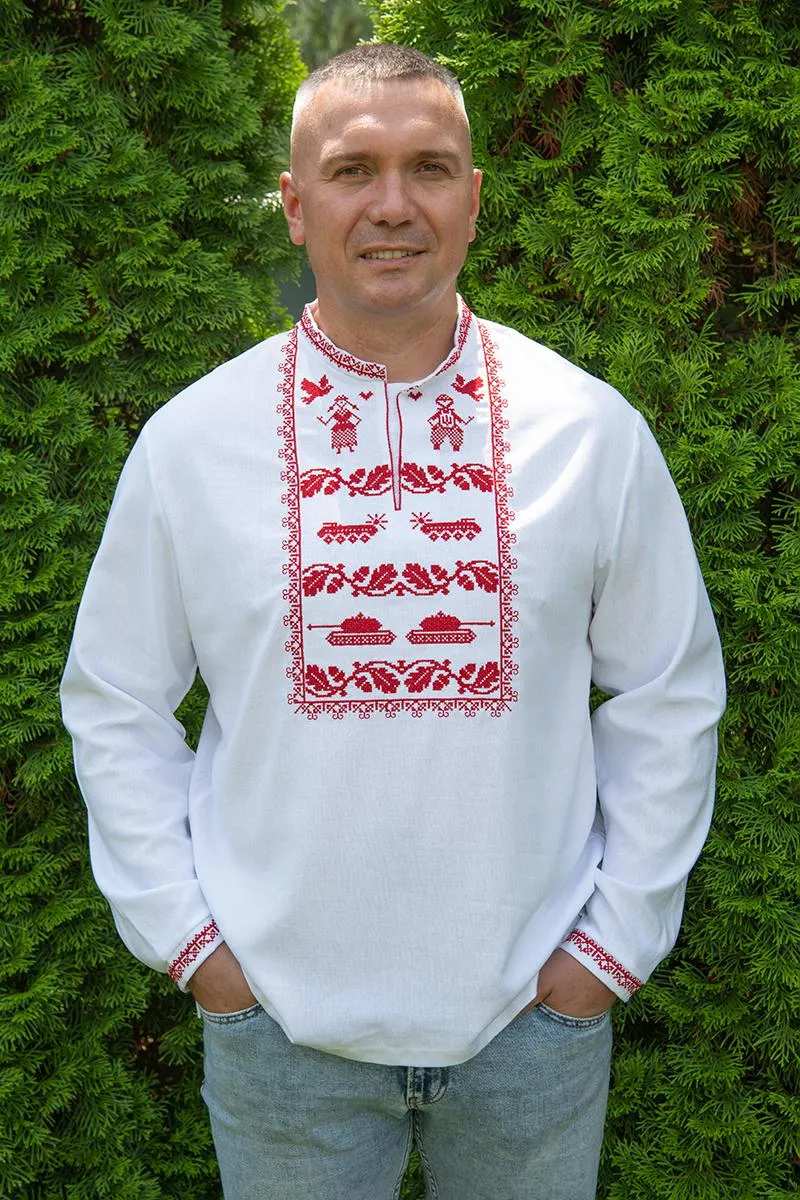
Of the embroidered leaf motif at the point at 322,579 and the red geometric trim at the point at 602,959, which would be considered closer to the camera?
the embroidered leaf motif at the point at 322,579

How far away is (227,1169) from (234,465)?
1.18m

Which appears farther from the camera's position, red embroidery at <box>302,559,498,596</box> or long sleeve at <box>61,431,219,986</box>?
long sleeve at <box>61,431,219,986</box>

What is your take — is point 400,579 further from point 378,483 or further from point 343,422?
point 343,422

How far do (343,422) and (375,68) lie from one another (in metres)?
0.55

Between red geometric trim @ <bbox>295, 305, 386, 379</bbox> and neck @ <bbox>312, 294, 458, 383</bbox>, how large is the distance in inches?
0.5

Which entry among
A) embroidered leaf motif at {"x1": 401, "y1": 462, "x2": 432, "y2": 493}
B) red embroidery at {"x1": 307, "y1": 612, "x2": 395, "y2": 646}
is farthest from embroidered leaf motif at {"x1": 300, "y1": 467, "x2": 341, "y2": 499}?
red embroidery at {"x1": 307, "y1": 612, "x2": 395, "y2": 646}

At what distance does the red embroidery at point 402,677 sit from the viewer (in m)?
2.00

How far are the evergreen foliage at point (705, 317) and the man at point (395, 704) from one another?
1.63 ft

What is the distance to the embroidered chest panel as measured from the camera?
6.57 feet

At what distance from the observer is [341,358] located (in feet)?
7.00

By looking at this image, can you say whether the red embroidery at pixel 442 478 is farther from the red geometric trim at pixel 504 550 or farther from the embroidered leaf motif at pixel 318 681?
the embroidered leaf motif at pixel 318 681

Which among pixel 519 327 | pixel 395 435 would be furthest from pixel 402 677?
pixel 519 327

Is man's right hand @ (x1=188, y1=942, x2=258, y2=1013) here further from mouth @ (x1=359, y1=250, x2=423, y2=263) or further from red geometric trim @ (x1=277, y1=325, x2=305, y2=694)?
mouth @ (x1=359, y1=250, x2=423, y2=263)

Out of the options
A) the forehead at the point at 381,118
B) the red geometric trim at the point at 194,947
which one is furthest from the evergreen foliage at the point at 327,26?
the red geometric trim at the point at 194,947
